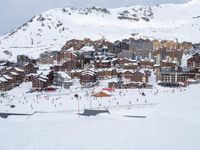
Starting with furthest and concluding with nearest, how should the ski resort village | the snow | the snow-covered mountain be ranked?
the snow-covered mountain → the ski resort village → the snow

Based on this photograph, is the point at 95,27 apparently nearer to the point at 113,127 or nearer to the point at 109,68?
the point at 109,68

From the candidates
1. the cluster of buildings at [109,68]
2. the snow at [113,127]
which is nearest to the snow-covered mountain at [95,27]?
the cluster of buildings at [109,68]

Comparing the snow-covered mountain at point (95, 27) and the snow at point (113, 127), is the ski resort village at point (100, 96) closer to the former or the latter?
the snow at point (113, 127)

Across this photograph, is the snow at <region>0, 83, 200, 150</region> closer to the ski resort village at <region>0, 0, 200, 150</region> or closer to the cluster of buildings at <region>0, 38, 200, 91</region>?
the ski resort village at <region>0, 0, 200, 150</region>

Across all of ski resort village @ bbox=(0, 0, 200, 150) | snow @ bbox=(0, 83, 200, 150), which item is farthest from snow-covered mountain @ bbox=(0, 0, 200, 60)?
snow @ bbox=(0, 83, 200, 150)

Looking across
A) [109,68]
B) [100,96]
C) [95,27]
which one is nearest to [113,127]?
[100,96]
